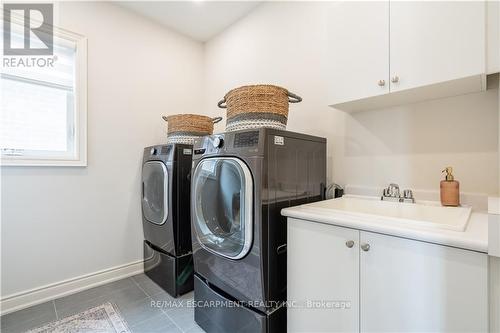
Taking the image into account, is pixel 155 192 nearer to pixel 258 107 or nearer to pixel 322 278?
pixel 258 107

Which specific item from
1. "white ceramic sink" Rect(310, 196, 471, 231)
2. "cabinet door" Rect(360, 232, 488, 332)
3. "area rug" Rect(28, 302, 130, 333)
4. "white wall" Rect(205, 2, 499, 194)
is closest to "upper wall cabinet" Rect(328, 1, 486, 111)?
"white wall" Rect(205, 2, 499, 194)

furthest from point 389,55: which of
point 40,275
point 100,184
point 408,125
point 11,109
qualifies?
point 40,275

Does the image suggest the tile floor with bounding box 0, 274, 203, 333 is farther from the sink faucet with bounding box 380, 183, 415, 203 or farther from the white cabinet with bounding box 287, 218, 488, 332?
the sink faucet with bounding box 380, 183, 415, 203

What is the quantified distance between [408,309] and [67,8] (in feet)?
10.2

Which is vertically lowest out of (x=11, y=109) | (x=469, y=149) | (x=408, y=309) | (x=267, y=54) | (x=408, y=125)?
(x=408, y=309)

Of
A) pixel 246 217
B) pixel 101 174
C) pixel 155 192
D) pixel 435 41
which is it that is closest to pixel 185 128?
pixel 155 192

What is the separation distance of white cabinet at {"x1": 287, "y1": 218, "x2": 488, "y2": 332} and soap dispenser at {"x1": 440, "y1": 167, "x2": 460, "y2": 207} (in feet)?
2.11

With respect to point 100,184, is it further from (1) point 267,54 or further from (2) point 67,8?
(1) point 267,54

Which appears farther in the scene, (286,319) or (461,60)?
(286,319)

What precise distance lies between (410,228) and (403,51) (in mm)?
885

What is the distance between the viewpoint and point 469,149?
1.30 m

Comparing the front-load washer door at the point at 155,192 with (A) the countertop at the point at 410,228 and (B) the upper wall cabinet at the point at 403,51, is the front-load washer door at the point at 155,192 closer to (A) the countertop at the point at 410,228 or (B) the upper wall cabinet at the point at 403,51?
(A) the countertop at the point at 410,228

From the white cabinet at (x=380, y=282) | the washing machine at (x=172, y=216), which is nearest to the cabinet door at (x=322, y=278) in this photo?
the white cabinet at (x=380, y=282)

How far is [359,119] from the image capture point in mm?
1712
